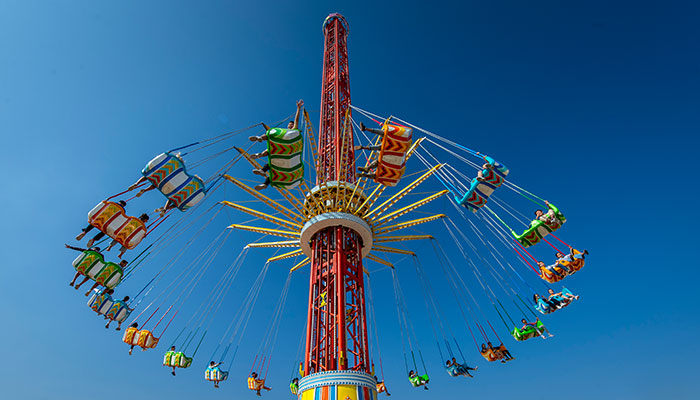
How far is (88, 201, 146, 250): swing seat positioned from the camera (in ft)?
37.6

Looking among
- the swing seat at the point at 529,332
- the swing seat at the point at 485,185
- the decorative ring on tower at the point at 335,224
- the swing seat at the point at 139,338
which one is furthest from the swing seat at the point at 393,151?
the swing seat at the point at 139,338

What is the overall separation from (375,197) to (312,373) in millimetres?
8451

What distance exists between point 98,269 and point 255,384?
11302 mm

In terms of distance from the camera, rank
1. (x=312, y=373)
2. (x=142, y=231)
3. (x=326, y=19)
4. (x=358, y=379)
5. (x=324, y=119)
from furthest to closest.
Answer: (x=326, y=19) → (x=324, y=119) → (x=312, y=373) → (x=358, y=379) → (x=142, y=231)

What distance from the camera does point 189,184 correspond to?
504 inches

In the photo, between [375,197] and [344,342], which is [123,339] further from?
[375,197]

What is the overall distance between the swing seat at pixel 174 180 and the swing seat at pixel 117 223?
1341mm

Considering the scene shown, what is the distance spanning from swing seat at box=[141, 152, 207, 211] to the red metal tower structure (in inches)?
249

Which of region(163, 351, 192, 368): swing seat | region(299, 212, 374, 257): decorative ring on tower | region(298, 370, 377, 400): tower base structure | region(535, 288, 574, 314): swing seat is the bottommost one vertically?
region(298, 370, 377, 400): tower base structure

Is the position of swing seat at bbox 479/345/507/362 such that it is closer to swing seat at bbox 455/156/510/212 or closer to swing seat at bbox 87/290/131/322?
swing seat at bbox 455/156/510/212

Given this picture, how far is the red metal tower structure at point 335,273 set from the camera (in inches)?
597

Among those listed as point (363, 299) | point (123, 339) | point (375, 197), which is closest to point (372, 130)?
point (375, 197)

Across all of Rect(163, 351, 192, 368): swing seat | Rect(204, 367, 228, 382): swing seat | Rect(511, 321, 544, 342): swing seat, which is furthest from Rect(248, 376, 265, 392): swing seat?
Rect(511, 321, 544, 342): swing seat

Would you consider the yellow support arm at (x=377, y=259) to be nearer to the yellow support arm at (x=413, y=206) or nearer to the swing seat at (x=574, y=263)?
the yellow support arm at (x=413, y=206)
